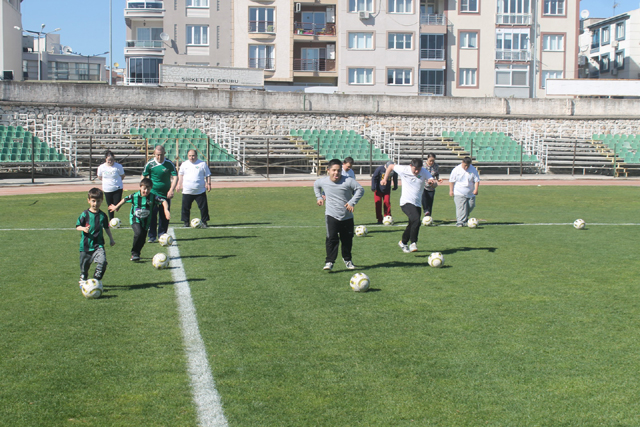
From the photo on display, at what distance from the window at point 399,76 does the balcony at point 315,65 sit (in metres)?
5.11

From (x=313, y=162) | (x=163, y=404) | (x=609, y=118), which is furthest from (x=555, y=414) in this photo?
(x=609, y=118)

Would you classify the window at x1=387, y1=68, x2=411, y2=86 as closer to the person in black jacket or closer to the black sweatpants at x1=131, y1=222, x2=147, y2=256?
the person in black jacket

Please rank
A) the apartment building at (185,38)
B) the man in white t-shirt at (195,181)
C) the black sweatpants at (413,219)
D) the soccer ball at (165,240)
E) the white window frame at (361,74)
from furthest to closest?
the white window frame at (361,74), the apartment building at (185,38), the man in white t-shirt at (195,181), the soccer ball at (165,240), the black sweatpants at (413,219)

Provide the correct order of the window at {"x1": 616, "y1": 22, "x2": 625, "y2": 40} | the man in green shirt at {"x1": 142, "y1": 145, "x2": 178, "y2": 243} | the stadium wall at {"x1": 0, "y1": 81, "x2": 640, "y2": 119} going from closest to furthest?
the man in green shirt at {"x1": 142, "y1": 145, "x2": 178, "y2": 243} → the stadium wall at {"x1": 0, "y1": 81, "x2": 640, "y2": 119} → the window at {"x1": 616, "y1": 22, "x2": 625, "y2": 40}

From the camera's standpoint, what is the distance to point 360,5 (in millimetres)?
58781

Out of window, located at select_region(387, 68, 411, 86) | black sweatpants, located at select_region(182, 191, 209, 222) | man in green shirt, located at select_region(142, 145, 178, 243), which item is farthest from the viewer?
window, located at select_region(387, 68, 411, 86)

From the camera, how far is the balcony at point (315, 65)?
60.6m

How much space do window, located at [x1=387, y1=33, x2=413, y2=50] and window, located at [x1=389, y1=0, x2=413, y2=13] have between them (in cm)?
211

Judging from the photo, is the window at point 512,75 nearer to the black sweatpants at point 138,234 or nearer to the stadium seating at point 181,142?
the stadium seating at point 181,142

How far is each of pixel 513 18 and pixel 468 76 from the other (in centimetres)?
653

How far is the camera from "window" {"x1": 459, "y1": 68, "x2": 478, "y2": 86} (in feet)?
202

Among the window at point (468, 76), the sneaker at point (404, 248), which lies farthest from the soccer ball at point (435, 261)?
the window at point (468, 76)

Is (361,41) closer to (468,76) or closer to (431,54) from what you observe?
(431,54)

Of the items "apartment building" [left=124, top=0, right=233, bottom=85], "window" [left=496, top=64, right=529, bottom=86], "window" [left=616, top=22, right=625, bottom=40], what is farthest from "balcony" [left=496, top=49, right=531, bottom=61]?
"apartment building" [left=124, top=0, right=233, bottom=85]
